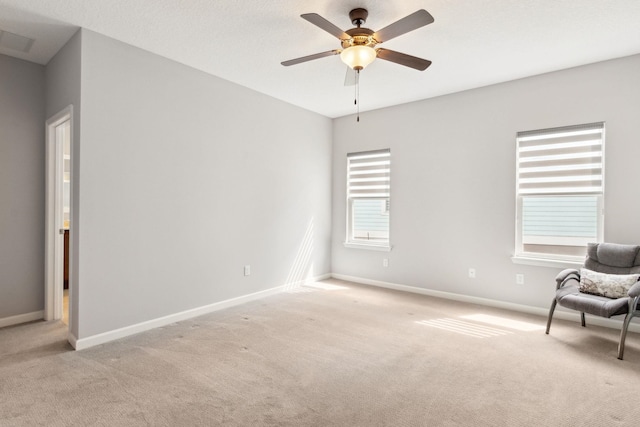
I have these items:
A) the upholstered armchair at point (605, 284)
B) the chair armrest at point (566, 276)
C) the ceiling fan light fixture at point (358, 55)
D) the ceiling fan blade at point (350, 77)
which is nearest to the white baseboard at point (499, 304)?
the upholstered armchair at point (605, 284)

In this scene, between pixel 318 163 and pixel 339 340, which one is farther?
pixel 318 163

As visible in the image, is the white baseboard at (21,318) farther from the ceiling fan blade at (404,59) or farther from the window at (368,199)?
the ceiling fan blade at (404,59)

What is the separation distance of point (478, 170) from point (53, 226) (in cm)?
512

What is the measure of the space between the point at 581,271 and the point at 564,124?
5.46ft

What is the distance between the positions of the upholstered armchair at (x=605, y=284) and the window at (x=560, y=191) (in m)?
0.35

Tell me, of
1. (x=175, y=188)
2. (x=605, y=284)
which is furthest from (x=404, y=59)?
(x=605, y=284)

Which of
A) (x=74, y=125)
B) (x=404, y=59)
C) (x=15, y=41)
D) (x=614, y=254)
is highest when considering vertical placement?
(x=15, y=41)

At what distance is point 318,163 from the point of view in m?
5.88

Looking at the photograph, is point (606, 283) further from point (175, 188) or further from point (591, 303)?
point (175, 188)

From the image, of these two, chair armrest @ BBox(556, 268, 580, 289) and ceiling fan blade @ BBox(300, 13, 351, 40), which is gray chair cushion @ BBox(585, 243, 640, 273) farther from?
ceiling fan blade @ BBox(300, 13, 351, 40)

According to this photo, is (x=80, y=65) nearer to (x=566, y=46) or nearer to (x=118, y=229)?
(x=118, y=229)

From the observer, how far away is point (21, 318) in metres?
3.72

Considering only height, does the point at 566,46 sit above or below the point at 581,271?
above

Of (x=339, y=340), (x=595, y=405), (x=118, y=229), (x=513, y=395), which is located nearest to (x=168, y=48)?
(x=118, y=229)
